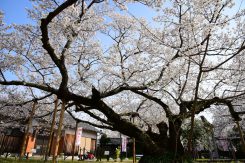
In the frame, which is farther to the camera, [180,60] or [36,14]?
[180,60]

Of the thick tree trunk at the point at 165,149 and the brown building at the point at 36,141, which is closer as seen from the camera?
the thick tree trunk at the point at 165,149

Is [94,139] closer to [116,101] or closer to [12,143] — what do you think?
[12,143]

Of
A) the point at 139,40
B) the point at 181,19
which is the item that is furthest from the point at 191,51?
the point at 139,40

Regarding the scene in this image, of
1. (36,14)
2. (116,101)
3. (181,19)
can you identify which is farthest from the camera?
(116,101)

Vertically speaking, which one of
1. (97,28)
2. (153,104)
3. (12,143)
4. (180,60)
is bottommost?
(12,143)

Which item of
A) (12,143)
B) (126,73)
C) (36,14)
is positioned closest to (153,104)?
(126,73)

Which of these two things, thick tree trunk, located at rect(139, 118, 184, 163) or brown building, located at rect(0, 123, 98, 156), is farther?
brown building, located at rect(0, 123, 98, 156)

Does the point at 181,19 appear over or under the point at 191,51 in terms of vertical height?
over

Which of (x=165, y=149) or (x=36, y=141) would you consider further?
(x=36, y=141)

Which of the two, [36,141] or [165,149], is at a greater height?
[36,141]

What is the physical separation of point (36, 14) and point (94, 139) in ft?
97.4

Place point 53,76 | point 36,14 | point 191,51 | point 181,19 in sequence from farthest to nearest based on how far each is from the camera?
1. point 53,76
2. point 36,14
3. point 191,51
4. point 181,19

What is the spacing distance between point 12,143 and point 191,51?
21.8 metres

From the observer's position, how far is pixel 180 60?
36.3ft
